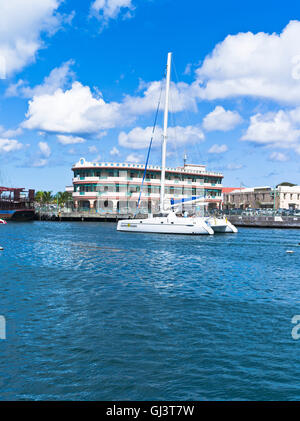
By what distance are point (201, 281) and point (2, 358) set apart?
36.9ft

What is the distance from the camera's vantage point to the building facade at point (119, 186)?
8781 centimetres

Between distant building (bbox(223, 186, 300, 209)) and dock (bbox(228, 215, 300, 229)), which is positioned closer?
dock (bbox(228, 215, 300, 229))

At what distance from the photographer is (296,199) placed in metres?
114

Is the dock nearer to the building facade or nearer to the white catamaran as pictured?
the building facade

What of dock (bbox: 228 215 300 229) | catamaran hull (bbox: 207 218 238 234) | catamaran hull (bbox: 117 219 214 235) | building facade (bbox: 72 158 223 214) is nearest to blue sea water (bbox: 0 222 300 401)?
catamaran hull (bbox: 117 219 214 235)

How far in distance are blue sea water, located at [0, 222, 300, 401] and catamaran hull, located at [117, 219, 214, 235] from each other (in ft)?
73.0

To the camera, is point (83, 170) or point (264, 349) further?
point (83, 170)

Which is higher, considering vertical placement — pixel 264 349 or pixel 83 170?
pixel 83 170

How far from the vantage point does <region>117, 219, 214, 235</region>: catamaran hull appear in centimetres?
4435

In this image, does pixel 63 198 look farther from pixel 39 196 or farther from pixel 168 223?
pixel 168 223

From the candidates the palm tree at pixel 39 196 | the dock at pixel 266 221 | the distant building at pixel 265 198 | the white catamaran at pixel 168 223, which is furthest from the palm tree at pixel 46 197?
the white catamaran at pixel 168 223

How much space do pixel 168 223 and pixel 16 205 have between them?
50.1 m
